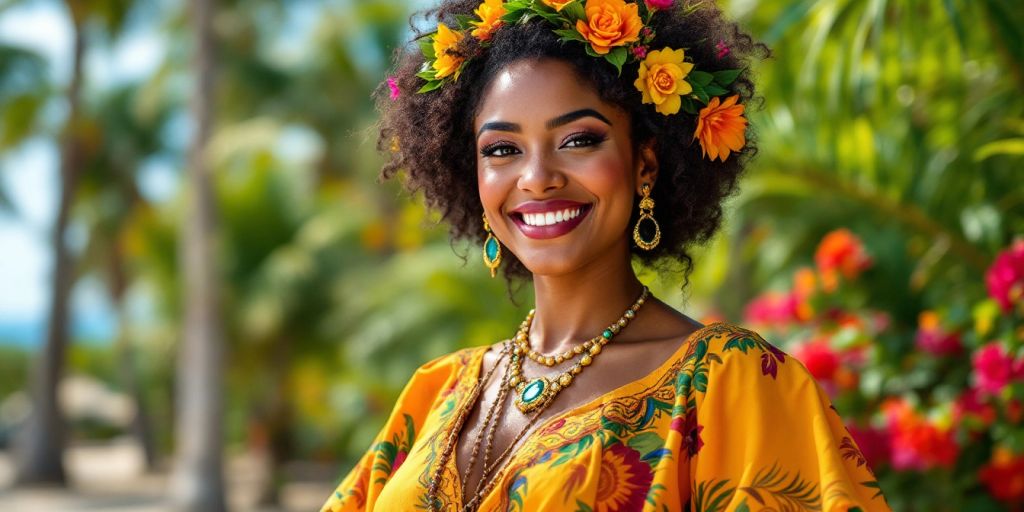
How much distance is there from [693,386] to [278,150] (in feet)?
52.8

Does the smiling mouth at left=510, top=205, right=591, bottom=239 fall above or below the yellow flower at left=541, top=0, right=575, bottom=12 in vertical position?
below

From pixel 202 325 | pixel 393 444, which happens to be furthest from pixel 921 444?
pixel 202 325

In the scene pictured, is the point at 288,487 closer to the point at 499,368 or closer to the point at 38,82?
the point at 38,82

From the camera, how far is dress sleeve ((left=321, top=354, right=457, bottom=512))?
2.74 m

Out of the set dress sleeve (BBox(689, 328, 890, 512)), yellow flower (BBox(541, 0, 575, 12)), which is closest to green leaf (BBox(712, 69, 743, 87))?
yellow flower (BBox(541, 0, 575, 12))

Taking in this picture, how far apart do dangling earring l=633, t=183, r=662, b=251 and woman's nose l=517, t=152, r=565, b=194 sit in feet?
0.62

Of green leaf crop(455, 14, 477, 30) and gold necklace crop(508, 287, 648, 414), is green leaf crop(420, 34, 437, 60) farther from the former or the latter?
gold necklace crop(508, 287, 648, 414)

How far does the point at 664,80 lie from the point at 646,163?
178mm

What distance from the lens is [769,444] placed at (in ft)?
6.67

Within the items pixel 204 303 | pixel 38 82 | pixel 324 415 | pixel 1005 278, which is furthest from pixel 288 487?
pixel 1005 278

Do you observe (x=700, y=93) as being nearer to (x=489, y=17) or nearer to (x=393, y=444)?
(x=489, y=17)

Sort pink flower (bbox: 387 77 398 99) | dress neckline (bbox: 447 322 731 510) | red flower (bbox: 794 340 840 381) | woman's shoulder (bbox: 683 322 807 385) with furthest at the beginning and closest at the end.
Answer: red flower (bbox: 794 340 840 381)
pink flower (bbox: 387 77 398 99)
dress neckline (bbox: 447 322 731 510)
woman's shoulder (bbox: 683 322 807 385)

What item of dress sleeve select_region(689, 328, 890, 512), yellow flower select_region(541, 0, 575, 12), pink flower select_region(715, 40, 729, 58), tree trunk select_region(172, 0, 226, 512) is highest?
tree trunk select_region(172, 0, 226, 512)

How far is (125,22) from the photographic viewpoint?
21.4 meters
